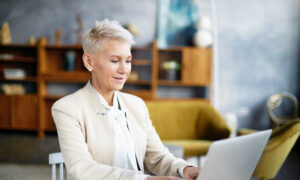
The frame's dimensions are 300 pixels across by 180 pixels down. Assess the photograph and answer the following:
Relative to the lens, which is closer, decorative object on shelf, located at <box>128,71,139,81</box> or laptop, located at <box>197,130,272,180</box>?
laptop, located at <box>197,130,272,180</box>

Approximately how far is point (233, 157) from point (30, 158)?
4091mm

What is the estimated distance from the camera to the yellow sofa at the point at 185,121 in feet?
14.5

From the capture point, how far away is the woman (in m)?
1.25

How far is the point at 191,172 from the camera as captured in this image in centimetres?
130

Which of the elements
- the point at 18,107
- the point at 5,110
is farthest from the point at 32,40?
the point at 5,110

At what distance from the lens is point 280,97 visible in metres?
5.94

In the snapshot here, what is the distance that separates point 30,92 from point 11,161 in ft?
8.22

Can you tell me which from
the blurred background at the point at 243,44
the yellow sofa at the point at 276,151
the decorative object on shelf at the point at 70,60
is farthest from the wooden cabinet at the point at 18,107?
the yellow sofa at the point at 276,151

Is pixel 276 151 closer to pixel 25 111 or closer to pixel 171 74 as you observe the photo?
pixel 171 74

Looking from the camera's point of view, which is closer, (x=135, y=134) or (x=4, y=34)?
(x=135, y=134)

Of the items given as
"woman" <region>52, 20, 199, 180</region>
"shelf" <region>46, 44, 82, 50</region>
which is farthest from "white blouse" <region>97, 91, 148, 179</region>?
"shelf" <region>46, 44, 82, 50</region>

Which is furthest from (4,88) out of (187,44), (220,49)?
(220,49)

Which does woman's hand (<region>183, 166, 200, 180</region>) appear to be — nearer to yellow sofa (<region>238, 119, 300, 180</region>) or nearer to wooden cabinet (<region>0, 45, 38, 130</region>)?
yellow sofa (<region>238, 119, 300, 180</region>)

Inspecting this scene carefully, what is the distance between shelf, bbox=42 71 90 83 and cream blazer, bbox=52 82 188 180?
462cm
